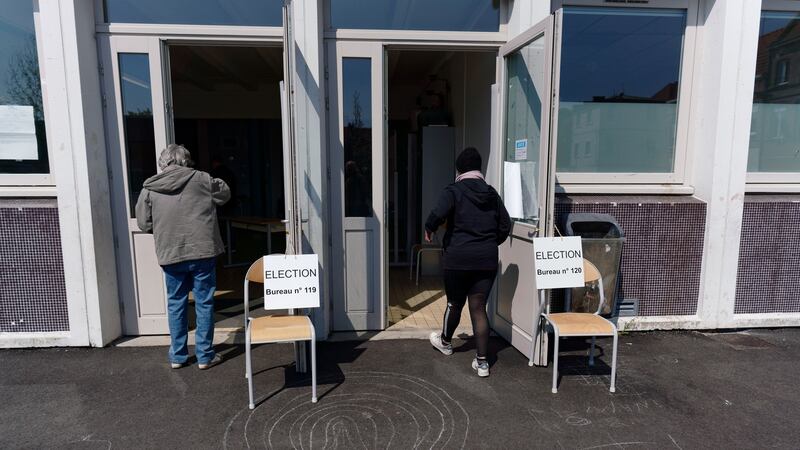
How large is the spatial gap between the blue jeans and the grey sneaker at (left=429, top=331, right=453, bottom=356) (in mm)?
1677

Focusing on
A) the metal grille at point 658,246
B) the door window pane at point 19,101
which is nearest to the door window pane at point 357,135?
the metal grille at point 658,246

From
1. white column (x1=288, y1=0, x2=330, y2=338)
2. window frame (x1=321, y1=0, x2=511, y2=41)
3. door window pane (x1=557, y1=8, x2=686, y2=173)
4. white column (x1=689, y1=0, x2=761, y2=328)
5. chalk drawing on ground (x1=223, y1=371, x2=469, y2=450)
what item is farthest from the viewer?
door window pane (x1=557, y1=8, x2=686, y2=173)

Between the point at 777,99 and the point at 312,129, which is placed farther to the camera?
the point at 777,99

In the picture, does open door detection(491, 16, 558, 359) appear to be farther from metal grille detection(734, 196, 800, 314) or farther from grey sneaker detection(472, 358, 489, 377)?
metal grille detection(734, 196, 800, 314)

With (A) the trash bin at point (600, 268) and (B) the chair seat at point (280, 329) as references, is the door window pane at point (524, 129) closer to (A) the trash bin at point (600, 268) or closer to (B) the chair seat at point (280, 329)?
(A) the trash bin at point (600, 268)

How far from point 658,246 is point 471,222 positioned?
6.62ft

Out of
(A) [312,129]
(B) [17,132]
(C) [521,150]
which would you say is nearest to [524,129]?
(C) [521,150]

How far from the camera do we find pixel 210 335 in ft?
11.2

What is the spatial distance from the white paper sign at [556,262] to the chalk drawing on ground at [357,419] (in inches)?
41.1

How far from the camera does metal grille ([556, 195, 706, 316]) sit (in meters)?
4.09

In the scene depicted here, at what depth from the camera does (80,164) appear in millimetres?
3561

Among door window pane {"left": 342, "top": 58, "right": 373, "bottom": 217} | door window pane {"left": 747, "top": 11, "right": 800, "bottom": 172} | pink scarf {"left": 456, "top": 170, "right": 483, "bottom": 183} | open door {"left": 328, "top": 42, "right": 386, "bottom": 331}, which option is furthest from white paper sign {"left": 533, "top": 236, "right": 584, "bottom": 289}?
door window pane {"left": 747, "top": 11, "right": 800, "bottom": 172}

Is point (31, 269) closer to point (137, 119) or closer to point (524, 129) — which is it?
point (137, 119)

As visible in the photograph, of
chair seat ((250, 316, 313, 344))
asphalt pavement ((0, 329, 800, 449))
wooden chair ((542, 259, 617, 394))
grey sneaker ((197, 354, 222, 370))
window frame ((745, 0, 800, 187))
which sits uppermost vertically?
window frame ((745, 0, 800, 187))
